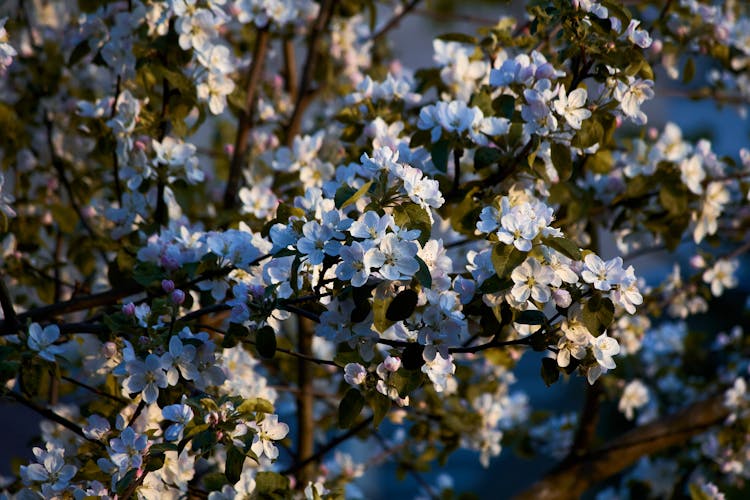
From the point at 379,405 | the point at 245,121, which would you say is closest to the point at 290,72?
the point at 245,121

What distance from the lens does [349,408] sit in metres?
1.19

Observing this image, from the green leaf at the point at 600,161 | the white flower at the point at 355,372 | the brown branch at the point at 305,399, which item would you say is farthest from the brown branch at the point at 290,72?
the white flower at the point at 355,372

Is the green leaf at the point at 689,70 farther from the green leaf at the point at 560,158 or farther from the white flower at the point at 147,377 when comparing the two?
the white flower at the point at 147,377

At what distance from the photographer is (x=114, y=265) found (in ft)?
5.16

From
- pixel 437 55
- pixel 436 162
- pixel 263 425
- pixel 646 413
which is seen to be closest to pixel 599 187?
pixel 437 55

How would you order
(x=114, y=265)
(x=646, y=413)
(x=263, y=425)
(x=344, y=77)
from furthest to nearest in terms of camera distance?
(x=646, y=413), (x=344, y=77), (x=114, y=265), (x=263, y=425)

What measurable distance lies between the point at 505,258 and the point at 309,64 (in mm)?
1264

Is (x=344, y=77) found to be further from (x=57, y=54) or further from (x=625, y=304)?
(x=625, y=304)

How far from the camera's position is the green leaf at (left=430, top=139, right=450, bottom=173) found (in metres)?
1.36

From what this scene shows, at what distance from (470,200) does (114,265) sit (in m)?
0.63

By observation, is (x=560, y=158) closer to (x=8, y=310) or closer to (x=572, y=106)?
(x=572, y=106)

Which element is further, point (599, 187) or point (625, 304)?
point (599, 187)

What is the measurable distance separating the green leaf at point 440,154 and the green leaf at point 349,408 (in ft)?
1.23

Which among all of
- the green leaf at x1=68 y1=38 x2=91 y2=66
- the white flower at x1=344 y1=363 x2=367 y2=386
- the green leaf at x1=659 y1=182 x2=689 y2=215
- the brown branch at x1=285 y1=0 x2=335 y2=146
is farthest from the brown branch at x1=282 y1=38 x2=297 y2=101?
the white flower at x1=344 y1=363 x2=367 y2=386
